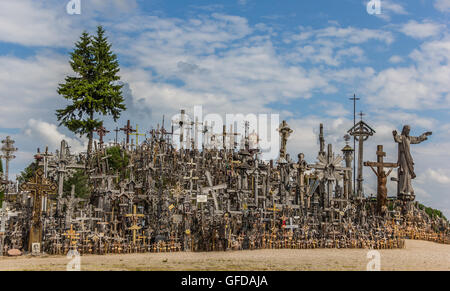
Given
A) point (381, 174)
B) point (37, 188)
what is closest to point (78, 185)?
point (37, 188)

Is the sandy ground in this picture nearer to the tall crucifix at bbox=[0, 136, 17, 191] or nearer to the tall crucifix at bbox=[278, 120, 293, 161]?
the tall crucifix at bbox=[278, 120, 293, 161]

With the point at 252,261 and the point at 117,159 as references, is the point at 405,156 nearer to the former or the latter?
the point at 252,261

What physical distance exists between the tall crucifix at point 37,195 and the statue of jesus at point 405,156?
21.9m

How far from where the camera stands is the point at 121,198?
75.6ft

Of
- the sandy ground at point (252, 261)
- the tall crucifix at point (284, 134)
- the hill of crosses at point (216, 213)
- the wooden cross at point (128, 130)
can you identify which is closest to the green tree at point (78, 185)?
the hill of crosses at point (216, 213)

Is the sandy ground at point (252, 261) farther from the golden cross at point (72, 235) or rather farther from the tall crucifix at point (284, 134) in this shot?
the tall crucifix at point (284, 134)

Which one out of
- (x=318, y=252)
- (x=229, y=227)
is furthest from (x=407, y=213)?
(x=229, y=227)

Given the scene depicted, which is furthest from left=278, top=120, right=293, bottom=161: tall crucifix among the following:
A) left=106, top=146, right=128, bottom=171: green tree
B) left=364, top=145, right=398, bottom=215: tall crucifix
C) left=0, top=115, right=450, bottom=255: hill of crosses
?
left=106, top=146, right=128, bottom=171: green tree

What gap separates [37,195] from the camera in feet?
67.3

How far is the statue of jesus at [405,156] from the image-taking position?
30.3m

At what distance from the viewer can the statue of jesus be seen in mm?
30312

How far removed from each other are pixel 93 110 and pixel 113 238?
62.5ft
